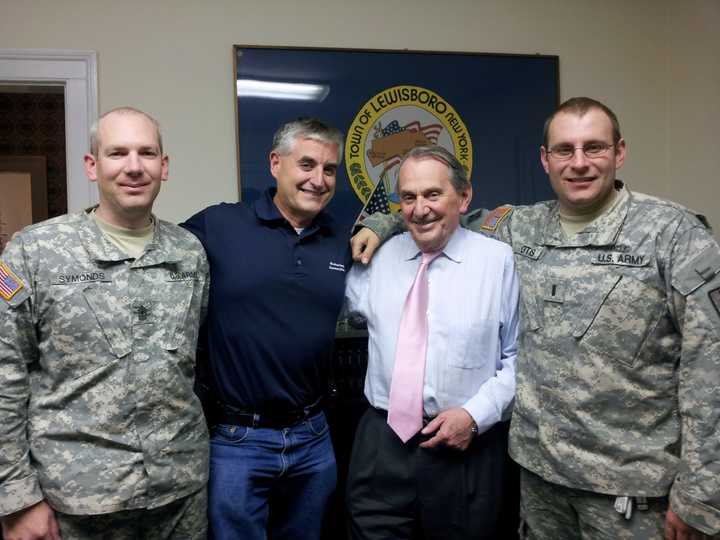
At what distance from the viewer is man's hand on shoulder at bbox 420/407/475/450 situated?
161cm

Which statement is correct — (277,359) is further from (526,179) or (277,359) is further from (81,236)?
(526,179)

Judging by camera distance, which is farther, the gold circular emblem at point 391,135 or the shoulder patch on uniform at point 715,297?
the gold circular emblem at point 391,135

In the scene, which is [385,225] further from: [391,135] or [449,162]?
[391,135]

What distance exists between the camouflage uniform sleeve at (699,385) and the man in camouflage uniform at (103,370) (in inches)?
46.7

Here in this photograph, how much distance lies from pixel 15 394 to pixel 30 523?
0.30 meters

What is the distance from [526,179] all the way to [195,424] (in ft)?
6.92

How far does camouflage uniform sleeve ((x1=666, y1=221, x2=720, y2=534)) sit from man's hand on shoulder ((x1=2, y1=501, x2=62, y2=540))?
146cm

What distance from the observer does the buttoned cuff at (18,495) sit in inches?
54.4

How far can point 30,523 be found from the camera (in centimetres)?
142

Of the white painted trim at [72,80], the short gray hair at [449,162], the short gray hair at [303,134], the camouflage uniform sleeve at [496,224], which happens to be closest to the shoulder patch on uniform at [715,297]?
the camouflage uniform sleeve at [496,224]

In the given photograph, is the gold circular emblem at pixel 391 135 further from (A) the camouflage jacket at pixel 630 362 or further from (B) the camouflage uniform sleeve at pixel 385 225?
(A) the camouflage jacket at pixel 630 362

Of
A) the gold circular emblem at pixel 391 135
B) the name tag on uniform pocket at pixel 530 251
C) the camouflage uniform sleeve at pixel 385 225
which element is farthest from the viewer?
the gold circular emblem at pixel 391 135

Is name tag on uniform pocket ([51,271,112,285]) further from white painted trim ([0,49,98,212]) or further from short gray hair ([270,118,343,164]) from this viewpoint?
white painted trim ([0,49,98,212])

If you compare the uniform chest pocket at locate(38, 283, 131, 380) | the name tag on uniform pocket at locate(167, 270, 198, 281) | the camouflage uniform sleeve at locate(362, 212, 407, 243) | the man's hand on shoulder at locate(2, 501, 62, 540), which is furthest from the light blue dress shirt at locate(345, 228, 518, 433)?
the man's hand on shoulder at locate(2, 501, 62, 540)
